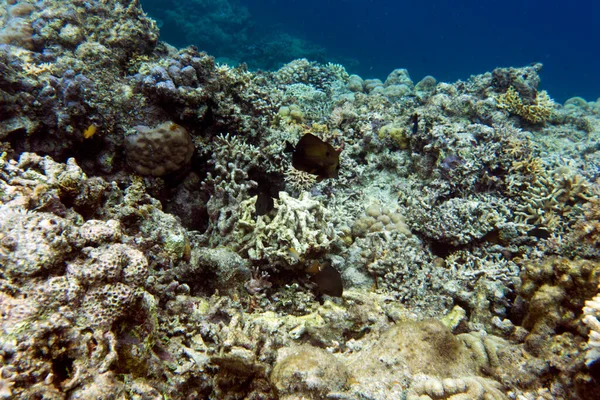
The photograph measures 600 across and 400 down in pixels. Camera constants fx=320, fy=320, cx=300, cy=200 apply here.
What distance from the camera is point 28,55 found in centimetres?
514

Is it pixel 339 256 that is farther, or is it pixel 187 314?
pixel 339 256

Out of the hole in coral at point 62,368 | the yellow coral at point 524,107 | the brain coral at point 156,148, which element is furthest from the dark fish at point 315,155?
the yellow coral at point 524,107

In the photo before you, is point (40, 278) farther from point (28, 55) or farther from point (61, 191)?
point (28, 55)

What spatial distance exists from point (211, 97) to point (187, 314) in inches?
127

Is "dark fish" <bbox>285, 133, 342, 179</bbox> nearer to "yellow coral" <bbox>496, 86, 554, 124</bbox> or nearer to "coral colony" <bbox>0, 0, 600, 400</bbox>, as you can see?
"coral colony" <bbox>0, 0, 600, 400</bbox>

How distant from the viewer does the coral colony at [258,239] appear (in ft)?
6.43

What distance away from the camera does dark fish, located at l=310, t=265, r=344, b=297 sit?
3553mm

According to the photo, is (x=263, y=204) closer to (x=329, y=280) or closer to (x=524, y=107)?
(x=329, y=280)

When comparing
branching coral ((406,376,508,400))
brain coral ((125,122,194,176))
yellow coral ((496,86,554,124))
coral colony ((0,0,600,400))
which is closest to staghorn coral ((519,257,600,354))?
coral colony ((0,0,600,400))

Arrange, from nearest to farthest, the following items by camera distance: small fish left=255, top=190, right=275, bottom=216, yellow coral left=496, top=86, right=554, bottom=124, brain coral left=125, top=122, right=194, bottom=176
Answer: brain coral left=125, top=122, right=194, bottom=176
small fish left=255, top=190, right=275, bottom=216
yellow coral left=496, top=86, right=554, bottom=124

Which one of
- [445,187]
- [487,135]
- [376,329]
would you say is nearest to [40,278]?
[376,329]

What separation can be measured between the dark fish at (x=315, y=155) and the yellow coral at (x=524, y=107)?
5652 mm

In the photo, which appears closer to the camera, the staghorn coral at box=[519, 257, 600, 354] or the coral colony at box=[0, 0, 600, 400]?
the coral colony at box=[0, 0, 600, 400]

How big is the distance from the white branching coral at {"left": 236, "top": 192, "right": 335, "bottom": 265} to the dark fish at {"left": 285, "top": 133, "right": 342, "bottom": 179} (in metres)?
0.59
